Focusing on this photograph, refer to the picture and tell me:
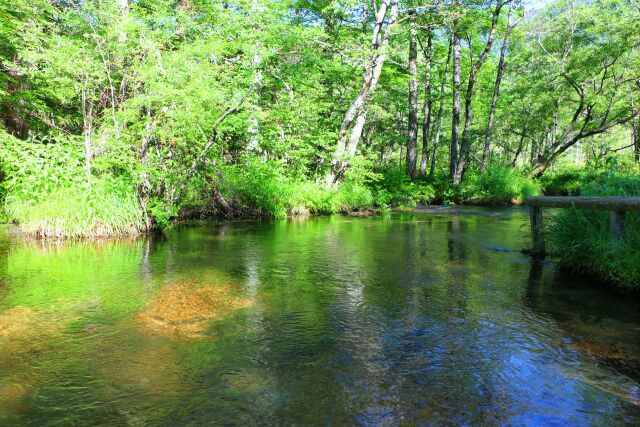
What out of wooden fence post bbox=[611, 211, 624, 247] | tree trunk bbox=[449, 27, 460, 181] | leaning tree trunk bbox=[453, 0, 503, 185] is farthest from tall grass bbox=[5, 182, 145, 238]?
tree trunk bbox=[449, 27, 460, 181]

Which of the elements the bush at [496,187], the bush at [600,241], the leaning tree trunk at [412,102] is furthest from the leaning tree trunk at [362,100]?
the bush at [600,241]

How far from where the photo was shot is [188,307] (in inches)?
218

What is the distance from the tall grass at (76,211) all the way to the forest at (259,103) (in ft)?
0.11

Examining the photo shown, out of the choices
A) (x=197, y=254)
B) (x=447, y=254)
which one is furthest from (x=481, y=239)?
(x=197, y=254)

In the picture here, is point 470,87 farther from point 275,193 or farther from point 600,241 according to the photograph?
point 600,241

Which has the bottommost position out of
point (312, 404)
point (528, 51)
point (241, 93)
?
point (312, 404)

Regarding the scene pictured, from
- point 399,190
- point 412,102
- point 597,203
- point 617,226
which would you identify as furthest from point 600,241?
point 412,102

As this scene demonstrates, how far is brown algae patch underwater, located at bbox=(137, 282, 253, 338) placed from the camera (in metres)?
4.87

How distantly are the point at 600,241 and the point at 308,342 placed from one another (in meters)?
4.92

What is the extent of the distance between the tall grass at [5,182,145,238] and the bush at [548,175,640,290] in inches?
363

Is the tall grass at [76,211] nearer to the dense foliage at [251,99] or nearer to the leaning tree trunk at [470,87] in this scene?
the dense foliage at [251,99]

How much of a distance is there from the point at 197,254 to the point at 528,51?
101 feet

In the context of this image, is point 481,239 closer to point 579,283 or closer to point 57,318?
point 579,283

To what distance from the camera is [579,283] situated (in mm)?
6934
